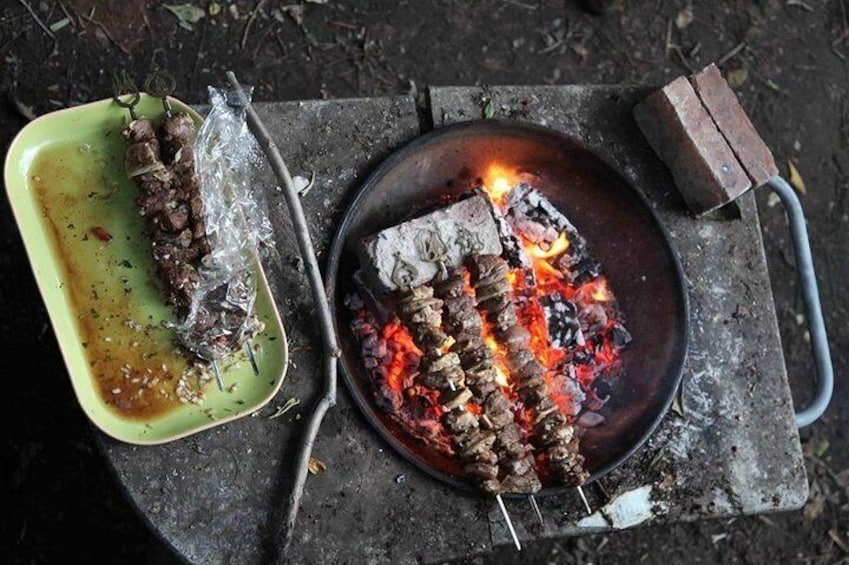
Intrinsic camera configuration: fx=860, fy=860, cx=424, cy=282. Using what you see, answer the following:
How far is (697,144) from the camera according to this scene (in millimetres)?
3553

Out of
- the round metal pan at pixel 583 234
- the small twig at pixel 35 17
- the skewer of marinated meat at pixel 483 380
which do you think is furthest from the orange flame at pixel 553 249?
the small twig at pixel 35 17

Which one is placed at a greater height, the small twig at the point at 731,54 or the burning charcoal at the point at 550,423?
the small twig at the point at 731,54

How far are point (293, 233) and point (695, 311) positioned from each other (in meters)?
1.76

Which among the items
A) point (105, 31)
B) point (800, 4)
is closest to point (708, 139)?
point (800, 4)

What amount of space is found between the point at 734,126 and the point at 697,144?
21cm

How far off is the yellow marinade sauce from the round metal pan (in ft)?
2.22

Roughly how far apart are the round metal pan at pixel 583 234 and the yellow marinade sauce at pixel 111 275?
678 mm

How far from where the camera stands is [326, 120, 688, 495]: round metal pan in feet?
11.4

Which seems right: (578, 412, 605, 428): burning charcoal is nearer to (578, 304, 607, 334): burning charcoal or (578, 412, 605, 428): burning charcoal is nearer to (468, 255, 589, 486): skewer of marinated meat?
(468, 255, 589, 486): skewer of marinated meat

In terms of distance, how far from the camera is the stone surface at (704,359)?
3562mm

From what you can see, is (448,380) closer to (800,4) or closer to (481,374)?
(481,374)

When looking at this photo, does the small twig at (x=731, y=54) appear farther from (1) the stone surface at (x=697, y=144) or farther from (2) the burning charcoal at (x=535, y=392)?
(2) the burning charcoal at (x=535, y=392)

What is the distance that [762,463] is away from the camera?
144 inches

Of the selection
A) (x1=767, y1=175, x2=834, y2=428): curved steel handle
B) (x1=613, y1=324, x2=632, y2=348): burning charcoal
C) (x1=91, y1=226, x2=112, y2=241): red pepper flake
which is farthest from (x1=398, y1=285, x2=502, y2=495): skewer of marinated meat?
(x1=767, y1=175, x2=834, y2=428): curved steel handle
